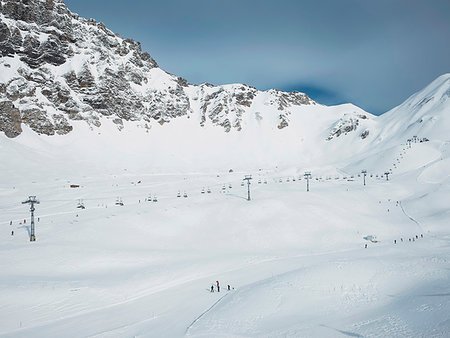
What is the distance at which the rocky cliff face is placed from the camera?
11250 centimetres

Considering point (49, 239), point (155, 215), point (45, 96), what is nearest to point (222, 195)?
point (155, 215)

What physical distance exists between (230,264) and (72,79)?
13368cm

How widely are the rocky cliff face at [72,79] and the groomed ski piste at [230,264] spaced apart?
62.0 m

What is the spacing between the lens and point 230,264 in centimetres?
3142

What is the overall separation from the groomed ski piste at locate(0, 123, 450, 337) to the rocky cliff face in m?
62.0

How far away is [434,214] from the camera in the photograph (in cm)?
4806

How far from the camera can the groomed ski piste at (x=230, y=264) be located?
18.6m

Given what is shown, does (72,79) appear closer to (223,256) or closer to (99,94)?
(99,94)

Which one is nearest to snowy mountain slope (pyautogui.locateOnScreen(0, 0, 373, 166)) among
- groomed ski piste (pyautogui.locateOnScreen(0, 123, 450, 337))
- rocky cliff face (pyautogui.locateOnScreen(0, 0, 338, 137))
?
rocky cliff face (pyautogui.locateOnScreen(0, 0, 338, 137))

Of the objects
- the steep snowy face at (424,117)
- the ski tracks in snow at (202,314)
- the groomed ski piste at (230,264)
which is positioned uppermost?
the steep snowy face at (424,117)

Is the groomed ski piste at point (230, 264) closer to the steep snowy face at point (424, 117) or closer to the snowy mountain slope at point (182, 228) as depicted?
the snowy mountain slope at point (182, 228)

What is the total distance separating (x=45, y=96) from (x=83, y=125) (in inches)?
752

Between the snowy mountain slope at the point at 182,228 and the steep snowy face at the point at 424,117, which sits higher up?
the steep snowy face at the point at 424,117

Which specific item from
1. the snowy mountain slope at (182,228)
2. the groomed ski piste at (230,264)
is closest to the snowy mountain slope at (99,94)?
the snowy mountain slope at (182,228)
